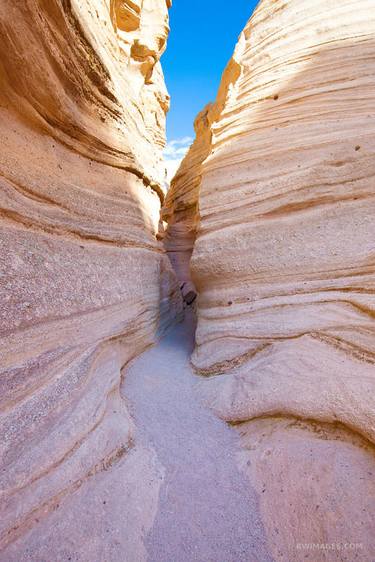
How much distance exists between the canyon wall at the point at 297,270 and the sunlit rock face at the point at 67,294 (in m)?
0.89

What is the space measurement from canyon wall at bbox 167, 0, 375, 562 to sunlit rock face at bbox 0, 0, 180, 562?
0.89 meters

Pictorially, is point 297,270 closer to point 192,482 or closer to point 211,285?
point 211,285

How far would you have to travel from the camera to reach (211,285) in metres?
3.36

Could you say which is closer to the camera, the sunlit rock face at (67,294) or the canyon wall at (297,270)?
the sunlit rock face at (67,294)

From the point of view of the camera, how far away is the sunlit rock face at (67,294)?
1339 mm

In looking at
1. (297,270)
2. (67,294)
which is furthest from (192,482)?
(297,270)

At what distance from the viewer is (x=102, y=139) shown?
3.17 m

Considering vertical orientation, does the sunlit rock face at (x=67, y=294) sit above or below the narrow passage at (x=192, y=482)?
above

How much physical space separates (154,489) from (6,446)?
0.89 meters

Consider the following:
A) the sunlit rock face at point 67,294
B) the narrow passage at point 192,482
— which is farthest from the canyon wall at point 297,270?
the sunlit rock face at point 67,294

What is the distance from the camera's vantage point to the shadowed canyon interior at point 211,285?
1418 mm

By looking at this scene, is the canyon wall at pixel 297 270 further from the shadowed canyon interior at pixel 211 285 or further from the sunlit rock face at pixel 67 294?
the sunlit rock face at pixel 67 294

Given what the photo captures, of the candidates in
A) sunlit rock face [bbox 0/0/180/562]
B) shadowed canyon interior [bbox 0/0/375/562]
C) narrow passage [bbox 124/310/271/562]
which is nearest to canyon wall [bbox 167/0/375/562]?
shadowed canyon interior [bbox 0/0/375/562]

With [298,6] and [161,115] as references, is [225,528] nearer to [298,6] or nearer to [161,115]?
[298,6]
